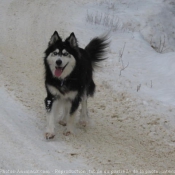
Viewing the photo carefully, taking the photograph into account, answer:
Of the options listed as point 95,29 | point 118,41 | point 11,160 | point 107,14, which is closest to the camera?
point 11,160

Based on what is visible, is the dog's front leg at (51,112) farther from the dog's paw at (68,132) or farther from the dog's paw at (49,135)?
the dog's paw at (68,132)

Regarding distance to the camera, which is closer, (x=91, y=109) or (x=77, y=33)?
(x=91, y=109)

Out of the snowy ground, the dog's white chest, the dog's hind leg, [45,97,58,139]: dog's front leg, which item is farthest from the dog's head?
the snowy ground

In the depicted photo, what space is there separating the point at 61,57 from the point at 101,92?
7.31 ft

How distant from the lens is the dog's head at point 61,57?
184 inches

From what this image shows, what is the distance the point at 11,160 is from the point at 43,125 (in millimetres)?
1253

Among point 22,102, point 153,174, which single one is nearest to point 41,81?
point 22,102

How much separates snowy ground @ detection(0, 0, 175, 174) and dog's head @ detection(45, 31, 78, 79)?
0.96m

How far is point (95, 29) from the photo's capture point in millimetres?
9867

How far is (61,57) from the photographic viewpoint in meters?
4.67

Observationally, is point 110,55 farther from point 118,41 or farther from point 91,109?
point 91,109

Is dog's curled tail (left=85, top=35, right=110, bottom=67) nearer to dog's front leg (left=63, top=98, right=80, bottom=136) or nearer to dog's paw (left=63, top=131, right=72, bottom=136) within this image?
dog's front leg (left=63, top=98, right=80, bottom=136)

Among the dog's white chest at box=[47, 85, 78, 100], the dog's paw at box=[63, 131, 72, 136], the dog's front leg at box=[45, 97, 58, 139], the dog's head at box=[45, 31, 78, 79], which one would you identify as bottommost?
the dog's paw at box=[63, 131, 72, 136]

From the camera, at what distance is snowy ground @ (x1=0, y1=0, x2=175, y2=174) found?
4.38 metres
